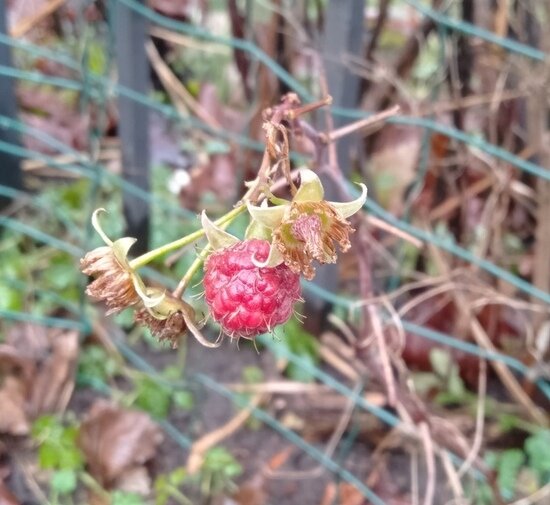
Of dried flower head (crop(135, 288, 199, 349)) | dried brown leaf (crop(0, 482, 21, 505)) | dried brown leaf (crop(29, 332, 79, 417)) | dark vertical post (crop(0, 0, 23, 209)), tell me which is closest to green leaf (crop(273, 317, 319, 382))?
dried brown leaf (crop(29, 332, 79, 417))

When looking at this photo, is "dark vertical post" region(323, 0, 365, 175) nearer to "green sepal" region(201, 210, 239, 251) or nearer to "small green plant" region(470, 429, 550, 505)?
"small green plant" region(470, 429, 550, 505)

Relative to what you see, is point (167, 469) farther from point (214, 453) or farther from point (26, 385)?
point (26, 385)

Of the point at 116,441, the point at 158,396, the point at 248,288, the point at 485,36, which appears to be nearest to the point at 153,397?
the point at 158,396

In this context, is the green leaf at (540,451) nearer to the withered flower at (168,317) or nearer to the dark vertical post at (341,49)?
the dark vertical post at (341,49)

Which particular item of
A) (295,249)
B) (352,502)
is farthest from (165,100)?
(295,249)

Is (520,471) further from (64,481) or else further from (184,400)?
(64,481)

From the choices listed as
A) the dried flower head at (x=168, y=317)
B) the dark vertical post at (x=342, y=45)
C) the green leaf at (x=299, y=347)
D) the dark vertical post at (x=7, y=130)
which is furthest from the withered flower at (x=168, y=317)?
the dark vertical post at (x=7, y=130)
